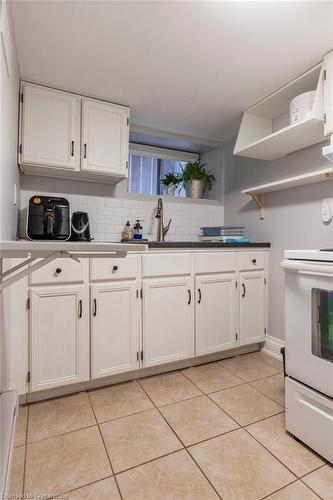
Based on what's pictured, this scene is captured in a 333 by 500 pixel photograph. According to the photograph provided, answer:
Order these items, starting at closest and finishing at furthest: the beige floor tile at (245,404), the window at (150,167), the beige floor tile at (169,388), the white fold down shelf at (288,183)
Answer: the beige floor tile at (245,404) < the beige floor tile at (169,388) < the white fold down shelf at (288,183) < the window at (150,167)

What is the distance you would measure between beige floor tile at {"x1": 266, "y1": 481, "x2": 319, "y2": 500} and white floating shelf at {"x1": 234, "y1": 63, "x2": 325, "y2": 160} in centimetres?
188

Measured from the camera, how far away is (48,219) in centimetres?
198

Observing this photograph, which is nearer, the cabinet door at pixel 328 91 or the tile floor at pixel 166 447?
the tile floor at pixel 166 447

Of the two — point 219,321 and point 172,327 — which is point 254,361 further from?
point 172,327

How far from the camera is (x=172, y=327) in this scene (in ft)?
6.59

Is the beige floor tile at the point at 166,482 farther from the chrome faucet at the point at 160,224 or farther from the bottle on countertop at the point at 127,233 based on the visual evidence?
the chrome faucet at the point at 160,224

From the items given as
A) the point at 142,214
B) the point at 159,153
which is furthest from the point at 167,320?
the point at 159,153

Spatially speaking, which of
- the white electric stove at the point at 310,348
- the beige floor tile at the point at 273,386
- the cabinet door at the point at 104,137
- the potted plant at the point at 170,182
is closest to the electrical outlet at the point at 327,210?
the white electric stove at the point at 310,348

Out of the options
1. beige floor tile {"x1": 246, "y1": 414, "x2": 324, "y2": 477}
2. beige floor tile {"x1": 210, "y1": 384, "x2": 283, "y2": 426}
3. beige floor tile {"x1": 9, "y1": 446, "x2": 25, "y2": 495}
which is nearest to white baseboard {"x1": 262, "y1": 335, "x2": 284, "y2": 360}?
beige floor tile {"x1": 210, "y1": 384, "x2": 283, "y2": 426}

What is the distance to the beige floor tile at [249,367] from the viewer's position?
2025mm

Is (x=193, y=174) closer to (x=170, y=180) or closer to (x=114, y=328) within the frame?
(x=170, y=180)

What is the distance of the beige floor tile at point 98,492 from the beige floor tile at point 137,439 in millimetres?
78

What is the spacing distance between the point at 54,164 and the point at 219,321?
5.67ft

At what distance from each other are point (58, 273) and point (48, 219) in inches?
20.3
